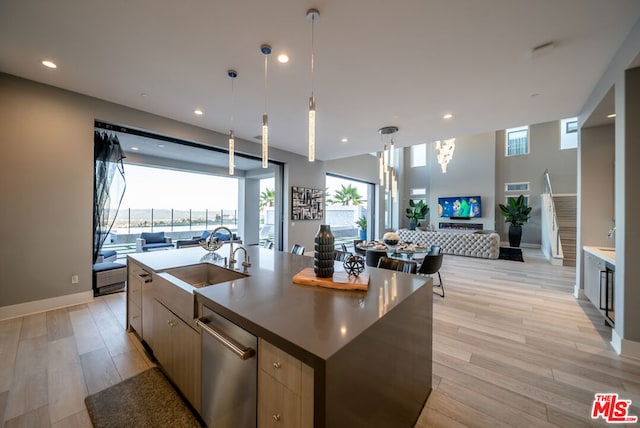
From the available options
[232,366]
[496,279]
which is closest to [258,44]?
[232,366]

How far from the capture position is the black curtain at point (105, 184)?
3.74 meters

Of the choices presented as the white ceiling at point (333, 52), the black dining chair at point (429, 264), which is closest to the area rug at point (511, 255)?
the white ceiling at point (333, 52)

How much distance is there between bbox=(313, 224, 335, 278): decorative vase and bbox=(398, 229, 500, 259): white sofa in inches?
280

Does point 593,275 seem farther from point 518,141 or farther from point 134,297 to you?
point 518,141

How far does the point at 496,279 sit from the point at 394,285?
452 cm

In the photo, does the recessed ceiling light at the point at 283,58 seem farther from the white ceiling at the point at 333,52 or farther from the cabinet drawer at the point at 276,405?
the cabinet drawer at the point at 276,405

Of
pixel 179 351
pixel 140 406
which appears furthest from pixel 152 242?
pixel 179 351

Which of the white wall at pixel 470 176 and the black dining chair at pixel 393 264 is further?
the white wall at pixel 470 176

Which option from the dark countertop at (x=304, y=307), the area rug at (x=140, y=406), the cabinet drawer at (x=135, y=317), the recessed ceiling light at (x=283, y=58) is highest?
the recessed ceiling light at (x=283, y=58)

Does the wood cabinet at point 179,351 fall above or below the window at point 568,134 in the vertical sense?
below

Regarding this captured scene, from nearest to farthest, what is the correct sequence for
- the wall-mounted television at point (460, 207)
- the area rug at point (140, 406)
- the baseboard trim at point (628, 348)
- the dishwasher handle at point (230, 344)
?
1. the dishwasher handle at point (230, 344)
2. the area rug at point (140, 406)
3. the baseboard trim at point (628, 348)
4. the wall-mounted television at point (460, 207)

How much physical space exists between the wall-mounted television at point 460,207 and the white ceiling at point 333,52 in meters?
6.38

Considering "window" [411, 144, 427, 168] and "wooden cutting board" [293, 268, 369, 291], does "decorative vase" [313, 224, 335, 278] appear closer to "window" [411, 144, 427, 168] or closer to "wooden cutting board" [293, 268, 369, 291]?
"wooden cutting board" [293, 268, 369, 291]

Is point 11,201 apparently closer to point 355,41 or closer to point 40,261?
point 40,261
